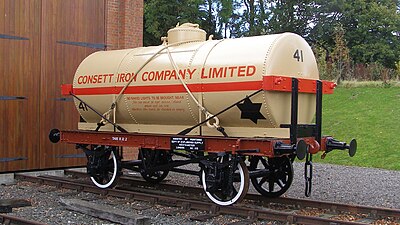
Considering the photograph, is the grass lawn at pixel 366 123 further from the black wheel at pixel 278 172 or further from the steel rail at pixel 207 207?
the steel rail at pixel 207 207

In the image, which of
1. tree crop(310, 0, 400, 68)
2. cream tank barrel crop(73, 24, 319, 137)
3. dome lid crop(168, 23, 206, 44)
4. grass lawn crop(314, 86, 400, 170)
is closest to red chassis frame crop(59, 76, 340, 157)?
cream tank barrel crop(73, 24, 319, 137)

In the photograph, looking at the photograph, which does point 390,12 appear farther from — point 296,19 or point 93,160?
point 93,160

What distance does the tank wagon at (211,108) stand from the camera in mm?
9000

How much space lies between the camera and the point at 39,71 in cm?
1395

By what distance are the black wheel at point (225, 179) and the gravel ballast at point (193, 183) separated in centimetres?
43

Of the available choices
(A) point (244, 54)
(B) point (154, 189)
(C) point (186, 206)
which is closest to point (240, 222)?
(C) point (186, 206)

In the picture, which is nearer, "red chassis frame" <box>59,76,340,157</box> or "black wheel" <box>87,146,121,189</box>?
"red chassis frame" <box>59,76,340,157</box>

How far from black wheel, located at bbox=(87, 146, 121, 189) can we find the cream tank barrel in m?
0.58

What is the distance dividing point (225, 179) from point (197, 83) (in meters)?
1.79

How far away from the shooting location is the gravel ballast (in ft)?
29.1

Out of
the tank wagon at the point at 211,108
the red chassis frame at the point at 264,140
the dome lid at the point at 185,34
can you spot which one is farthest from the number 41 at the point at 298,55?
the dome lid at the point at 185,34

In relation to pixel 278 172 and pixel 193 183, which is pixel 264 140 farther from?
pixel 193 183

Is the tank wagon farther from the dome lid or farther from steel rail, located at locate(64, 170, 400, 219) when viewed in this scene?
steel rail, located at locate(64, 170, 400, 219)

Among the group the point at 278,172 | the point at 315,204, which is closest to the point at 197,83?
the point at 278,172
